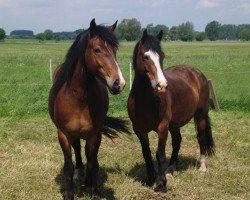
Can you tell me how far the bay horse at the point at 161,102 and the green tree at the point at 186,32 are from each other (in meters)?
100

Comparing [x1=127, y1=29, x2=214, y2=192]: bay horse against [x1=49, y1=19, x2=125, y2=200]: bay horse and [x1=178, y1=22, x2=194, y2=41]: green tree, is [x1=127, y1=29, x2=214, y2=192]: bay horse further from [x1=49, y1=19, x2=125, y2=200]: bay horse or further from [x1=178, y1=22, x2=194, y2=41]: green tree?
[x1=178, y1=22, x2=194, y2=41]: green tree

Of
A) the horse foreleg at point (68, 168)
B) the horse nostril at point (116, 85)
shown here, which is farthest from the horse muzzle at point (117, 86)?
the horse foreleg at point (68, 168)

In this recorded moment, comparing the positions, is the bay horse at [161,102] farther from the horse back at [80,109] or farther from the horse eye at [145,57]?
the horse back at [80,109]

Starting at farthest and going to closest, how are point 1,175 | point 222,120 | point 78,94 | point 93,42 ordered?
point 222,120 → point 1,175 → point 78,94 → point 93,42

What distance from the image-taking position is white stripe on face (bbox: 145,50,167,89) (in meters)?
4.18

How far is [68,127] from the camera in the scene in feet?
13.8

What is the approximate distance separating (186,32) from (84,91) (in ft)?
343

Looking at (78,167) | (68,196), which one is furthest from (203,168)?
(68,196)

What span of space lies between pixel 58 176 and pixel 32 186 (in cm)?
54

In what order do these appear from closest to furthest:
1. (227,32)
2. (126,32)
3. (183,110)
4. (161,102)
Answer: (161,102) → (183,110) → (126,32) → (227,32)

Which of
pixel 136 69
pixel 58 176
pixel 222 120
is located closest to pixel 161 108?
pixel 136 69

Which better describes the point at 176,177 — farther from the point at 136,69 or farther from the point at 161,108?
the point at 136,69

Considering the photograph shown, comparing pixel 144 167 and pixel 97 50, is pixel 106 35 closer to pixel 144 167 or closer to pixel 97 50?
pixel 97 50

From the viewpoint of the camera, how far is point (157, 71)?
4.29m
